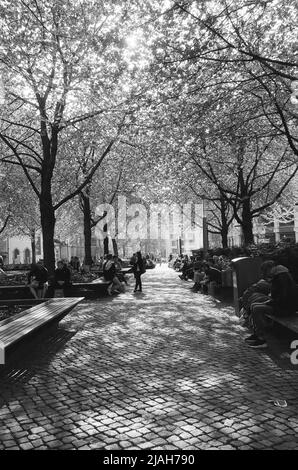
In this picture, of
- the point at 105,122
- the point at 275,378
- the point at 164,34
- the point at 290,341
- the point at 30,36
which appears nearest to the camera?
the point at 275,378

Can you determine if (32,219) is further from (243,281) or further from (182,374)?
(182,374)

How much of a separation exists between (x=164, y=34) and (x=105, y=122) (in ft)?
23.9

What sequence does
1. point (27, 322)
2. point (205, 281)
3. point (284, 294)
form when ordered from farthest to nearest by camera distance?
point (205, 281) < point (284, 294) < point (27, 322)

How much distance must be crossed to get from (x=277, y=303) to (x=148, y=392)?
3260 mm

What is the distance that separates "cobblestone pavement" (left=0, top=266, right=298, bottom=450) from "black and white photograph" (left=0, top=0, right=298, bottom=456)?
3 centimetres

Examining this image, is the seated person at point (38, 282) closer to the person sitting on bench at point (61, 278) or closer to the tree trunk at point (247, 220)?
the person sitting on bench at point (61, 278)

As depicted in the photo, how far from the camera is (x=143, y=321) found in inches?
418

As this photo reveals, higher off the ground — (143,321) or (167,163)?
(167,163)

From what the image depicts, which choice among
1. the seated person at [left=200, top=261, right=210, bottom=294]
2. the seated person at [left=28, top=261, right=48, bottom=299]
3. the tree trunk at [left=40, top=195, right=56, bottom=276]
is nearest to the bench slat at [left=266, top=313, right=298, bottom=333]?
the seated person at [left=28, top=261, right=48, bottom=299]

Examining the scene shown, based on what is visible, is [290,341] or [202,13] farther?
[202,13]

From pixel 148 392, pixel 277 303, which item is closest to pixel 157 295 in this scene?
pixel 277 303

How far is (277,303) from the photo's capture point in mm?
7691

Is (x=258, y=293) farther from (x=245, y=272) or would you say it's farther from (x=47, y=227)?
(x=47, y=227)

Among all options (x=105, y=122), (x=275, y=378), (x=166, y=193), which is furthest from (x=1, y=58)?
(x=166, y=193)
